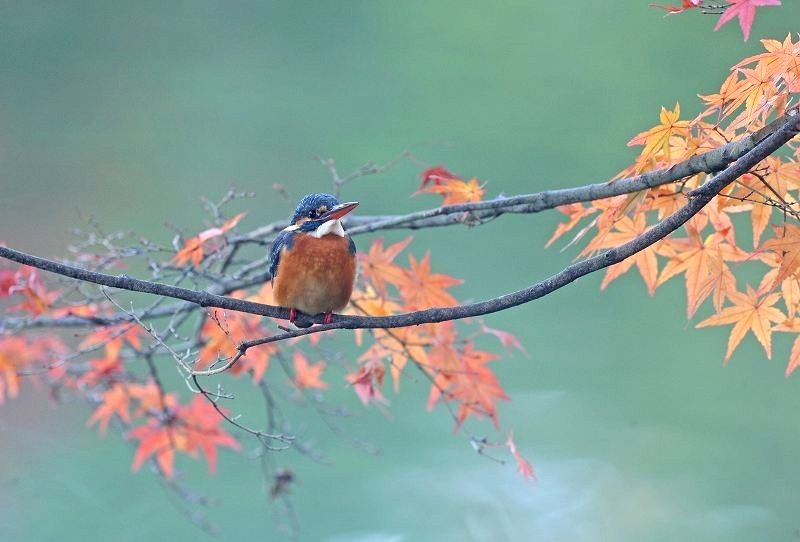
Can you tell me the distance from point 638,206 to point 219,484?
3.26 m

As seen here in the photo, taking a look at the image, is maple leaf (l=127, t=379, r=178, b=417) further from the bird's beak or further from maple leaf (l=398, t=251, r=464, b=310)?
the bird's beak

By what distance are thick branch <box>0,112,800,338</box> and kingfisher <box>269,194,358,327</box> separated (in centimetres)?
35

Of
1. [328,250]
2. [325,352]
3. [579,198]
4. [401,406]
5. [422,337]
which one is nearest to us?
[579,198]

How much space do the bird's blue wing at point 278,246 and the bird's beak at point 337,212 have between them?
0.30ft

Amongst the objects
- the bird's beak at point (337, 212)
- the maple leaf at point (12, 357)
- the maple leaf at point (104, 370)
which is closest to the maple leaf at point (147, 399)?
the maple leaf at point (104, 370)

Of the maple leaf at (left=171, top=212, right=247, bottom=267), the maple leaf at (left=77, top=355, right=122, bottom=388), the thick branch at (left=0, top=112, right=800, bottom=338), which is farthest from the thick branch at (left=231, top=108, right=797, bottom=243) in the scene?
the maple leaf at (left=77, top=355, right=122, bottom=388)

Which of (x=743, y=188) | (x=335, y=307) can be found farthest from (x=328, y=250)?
(x=743, y=188)

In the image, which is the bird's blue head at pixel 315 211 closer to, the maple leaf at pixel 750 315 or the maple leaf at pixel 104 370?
the maple leaf at pixel 750 315

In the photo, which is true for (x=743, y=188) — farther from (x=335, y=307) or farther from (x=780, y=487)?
(x=780, y=487)

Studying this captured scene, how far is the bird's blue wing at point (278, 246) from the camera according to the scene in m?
1.90

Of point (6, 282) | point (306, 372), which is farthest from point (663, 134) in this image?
point (306, 372)

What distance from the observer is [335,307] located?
1893 millimetres

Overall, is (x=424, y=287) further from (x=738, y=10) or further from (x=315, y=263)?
(x=738, y=10)

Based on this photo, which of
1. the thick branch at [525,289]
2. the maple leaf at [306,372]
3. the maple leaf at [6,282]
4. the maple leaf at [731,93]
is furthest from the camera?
the maple leaf at [306,372]
